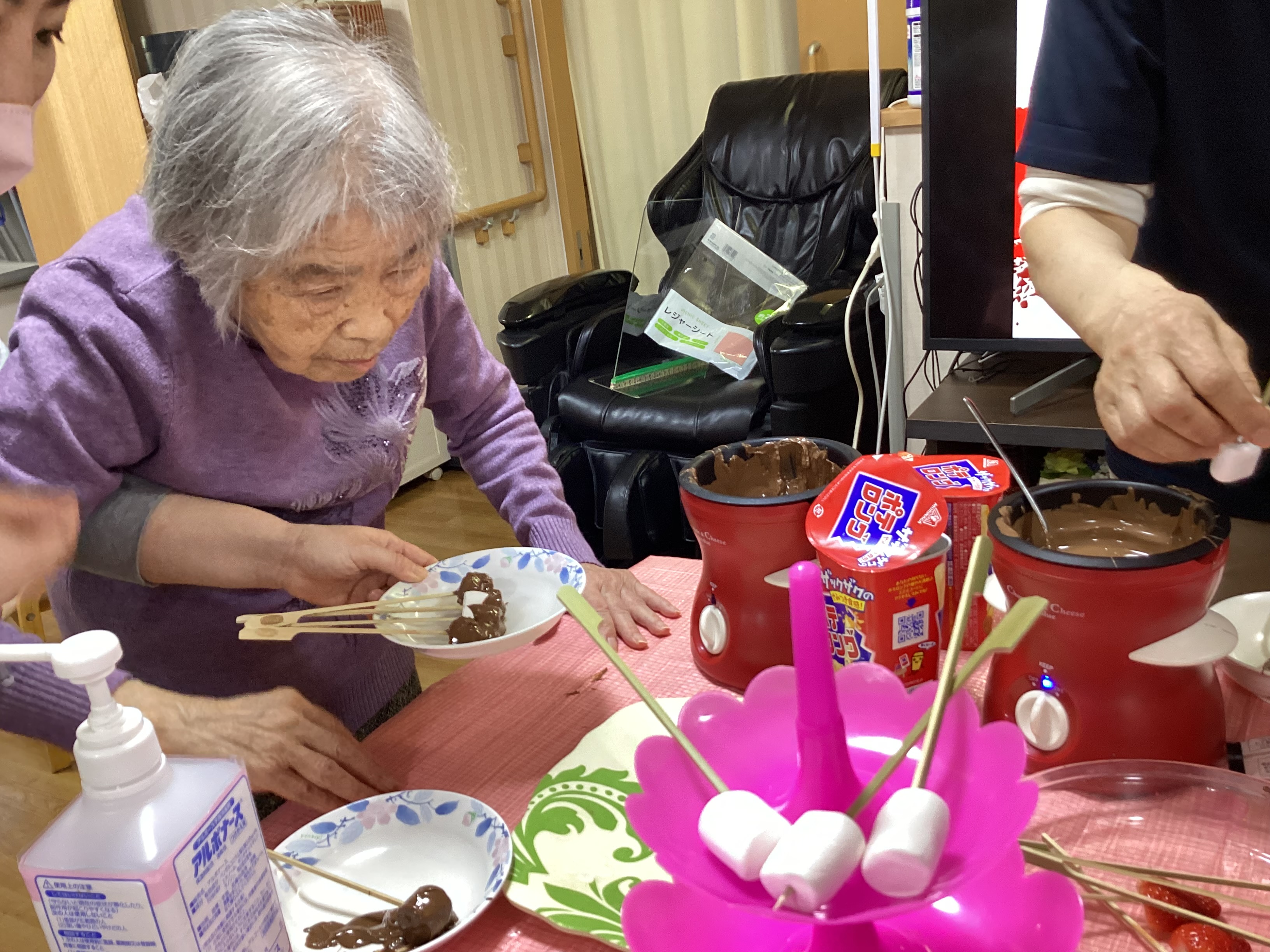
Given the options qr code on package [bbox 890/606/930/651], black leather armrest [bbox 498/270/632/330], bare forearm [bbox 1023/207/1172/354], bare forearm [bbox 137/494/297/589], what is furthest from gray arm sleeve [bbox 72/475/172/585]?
black leather armrest [bbox 498/270/632/330]

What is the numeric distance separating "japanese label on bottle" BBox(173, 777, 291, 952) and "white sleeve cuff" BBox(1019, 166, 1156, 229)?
0.97 metres

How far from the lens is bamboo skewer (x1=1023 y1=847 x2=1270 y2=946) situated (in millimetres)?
588

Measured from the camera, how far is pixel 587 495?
286 cm

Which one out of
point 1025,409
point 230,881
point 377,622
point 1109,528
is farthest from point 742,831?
point 1025,409

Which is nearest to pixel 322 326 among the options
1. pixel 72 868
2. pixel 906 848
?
pixel 72 868

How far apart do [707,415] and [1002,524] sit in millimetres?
1883

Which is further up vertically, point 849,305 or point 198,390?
point 198,390

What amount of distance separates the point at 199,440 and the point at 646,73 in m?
3.08

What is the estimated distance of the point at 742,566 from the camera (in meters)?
0.91

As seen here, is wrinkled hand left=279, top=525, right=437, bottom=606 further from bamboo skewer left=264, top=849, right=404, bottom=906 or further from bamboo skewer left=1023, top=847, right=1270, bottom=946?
bamboo skewer left=1023, top=847, right=1270, bottom=946

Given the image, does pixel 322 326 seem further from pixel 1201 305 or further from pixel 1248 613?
pixel 1248 613

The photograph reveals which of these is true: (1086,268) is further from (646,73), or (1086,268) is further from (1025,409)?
(646,73)

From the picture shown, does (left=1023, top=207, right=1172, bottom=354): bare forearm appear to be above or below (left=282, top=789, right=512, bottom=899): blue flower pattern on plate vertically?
above

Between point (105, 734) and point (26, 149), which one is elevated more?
point (26, 149)
